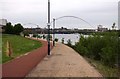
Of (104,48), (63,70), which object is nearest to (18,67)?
(63,70)

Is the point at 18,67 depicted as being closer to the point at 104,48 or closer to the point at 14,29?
the point at 104,48

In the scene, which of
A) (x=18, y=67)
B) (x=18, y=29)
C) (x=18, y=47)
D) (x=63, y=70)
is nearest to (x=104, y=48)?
(x=63, y=70)

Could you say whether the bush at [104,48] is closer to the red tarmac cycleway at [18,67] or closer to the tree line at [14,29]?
the red tarmac cycleway at [18,67]

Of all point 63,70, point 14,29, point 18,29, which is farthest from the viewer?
point 18,29

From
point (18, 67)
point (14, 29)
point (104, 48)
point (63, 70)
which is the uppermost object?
point (14, 29)

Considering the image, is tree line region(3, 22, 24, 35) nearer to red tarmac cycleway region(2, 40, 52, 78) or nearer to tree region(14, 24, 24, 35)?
tree region(14, 24, 24, 35)

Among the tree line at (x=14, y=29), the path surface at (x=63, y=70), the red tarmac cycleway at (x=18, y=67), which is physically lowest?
the path surface at (x=63, y=70)

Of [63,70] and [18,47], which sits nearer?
[63,70]

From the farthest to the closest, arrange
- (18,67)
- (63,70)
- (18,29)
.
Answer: (18,29)
(18,67)
(63,70)

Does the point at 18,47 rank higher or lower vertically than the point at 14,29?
lower

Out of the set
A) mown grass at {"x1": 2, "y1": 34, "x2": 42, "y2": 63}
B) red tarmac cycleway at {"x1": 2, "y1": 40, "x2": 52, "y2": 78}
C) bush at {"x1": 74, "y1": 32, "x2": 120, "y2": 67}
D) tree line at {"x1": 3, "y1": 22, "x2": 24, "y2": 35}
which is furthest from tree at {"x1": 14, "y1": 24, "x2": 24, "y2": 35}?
red tarmac cycleway at {"x1": 2, "y1": 40, "x2": 52, "y2": 78}

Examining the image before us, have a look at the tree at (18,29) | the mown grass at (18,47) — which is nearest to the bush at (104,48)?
the mown grass at (18,47)

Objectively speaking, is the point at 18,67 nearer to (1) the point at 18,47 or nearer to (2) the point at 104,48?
(2) the point at 104,48

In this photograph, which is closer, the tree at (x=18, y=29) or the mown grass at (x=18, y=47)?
the mown grass at (x=18, y=47)
